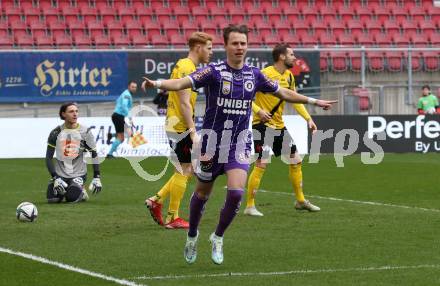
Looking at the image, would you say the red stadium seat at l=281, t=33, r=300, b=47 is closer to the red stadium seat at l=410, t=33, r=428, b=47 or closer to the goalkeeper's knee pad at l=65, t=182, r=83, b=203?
the red stadium seat at l=410, t=33, r=428, b=47

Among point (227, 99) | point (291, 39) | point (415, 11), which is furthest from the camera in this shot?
point (415, 11)

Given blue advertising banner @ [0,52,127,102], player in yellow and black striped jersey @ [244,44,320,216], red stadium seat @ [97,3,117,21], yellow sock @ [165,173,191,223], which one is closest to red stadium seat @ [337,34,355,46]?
red stadium seat @ [97,3,117,21]

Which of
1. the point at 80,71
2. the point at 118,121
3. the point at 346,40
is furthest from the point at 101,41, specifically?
the point at 346,40

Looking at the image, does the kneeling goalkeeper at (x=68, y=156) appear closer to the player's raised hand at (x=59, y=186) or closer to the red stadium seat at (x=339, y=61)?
the player's raised hand at (x=59, y=186)

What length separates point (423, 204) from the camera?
14094mm

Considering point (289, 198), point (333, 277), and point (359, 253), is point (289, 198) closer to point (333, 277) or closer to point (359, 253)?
point (359, 253)

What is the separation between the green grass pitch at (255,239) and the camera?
329 inches

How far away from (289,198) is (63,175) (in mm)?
3298

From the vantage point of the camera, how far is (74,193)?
14750 mm

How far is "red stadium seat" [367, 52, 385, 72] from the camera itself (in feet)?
97.9

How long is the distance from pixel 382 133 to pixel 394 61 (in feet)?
10.7

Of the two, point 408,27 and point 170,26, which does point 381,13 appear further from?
point 170,26

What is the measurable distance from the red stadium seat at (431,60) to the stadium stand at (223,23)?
0.03 metres

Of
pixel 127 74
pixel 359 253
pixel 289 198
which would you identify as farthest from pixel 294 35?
pixel 359 253
